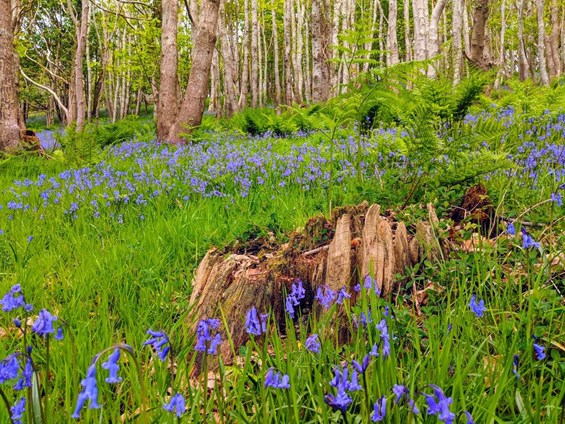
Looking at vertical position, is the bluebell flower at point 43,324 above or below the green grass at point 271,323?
above

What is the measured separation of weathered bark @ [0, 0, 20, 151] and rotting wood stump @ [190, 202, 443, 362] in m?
7.10

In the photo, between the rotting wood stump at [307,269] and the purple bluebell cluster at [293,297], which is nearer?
the purple bluebell cluster at [293,297]

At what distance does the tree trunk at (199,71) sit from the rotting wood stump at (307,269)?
6972 mm

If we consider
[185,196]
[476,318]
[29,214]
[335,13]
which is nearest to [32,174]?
[29,214]

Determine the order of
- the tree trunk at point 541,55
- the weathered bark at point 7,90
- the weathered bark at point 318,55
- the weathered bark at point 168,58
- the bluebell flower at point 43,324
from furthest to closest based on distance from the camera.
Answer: the tree trunk at point 541,55 → the weathered bark at point 318,55 → the weathered bark at point 168,58 → the weathered bark at point 7,90 → the bluebell flower at point 43,324

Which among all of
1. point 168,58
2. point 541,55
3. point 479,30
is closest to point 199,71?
point 168,58

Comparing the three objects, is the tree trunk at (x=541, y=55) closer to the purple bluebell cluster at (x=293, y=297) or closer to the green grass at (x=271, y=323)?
the green grass at (x=271, y=323)

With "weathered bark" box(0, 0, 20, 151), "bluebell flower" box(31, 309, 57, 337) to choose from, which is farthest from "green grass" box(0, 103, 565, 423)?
"weathered bark" box(0, 0, 20, 151)

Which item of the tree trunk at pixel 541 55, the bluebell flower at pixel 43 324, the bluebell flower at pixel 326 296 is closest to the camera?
the bluebell flower at pixel 43 324

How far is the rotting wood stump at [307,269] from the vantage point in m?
2.15

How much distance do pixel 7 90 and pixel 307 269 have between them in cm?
775

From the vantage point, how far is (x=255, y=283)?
2.16 meters

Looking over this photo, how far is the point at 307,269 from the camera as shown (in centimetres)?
224

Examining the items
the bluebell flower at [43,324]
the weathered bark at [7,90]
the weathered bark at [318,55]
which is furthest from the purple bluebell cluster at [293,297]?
the weathered bark at [318,55]
